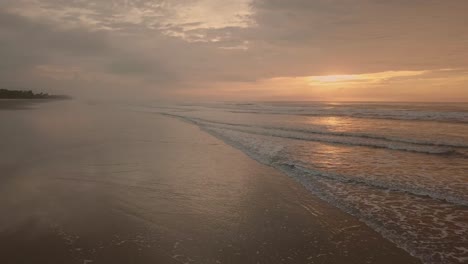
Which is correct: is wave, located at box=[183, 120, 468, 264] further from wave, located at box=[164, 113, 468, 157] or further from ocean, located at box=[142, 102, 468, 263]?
wave, located at box=[164, 113, 468, 157]

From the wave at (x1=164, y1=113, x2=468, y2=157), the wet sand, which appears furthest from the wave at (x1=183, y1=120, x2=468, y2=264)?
the wave at (x1=164, y1=113, x2=468, y2=157)

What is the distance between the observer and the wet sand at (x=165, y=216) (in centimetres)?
520

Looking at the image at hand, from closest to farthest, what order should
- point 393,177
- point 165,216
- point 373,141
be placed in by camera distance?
1. point 165,216
2. point 393,177
3. point 373,141

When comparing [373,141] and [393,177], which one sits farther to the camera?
[373,141]

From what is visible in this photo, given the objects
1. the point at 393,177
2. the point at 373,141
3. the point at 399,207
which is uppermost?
the point at 373,141

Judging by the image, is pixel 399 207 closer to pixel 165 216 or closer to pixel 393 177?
pixel 393 177

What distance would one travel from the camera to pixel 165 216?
6781 mm

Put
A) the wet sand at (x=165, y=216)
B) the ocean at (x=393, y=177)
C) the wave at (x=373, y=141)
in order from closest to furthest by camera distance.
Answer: the wet sand at (x=165, y=216) < the ocean at (x=393, y=177) < the wave at (x=373, y=141)

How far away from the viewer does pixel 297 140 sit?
19328 mm

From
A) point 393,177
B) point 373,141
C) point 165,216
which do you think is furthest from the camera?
point 373,141

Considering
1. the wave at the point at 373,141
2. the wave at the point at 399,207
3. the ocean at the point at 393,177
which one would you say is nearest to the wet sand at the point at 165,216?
the wave at the point at 399,207

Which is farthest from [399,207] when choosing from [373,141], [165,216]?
[373,141]

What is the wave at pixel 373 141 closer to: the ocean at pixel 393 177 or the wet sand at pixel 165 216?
the ocean at pixel 393 177

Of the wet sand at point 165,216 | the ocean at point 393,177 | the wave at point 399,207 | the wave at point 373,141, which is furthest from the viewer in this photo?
the wave at point 373,141
